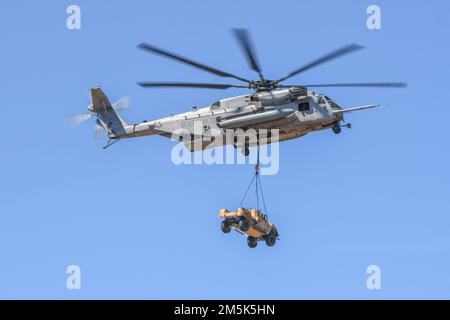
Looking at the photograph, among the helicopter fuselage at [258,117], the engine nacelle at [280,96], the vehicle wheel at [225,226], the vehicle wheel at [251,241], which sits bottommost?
the vehicle wheel at [251,241]

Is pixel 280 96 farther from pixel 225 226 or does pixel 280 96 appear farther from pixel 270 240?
pixel 270 240

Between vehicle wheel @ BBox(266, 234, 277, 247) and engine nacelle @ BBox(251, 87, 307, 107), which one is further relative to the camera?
vehicle wheel @ BBox(266, 234, 277, 247)

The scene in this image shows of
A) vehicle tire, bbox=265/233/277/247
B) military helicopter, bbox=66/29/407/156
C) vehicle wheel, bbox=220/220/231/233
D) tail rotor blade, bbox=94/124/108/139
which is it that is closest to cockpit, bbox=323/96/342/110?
military helicopter, bbox=66/29/407/156

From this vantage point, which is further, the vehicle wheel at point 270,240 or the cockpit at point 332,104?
the vehicle wheel at point 270,240

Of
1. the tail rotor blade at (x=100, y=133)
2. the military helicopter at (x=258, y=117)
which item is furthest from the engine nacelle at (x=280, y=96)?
the tail rotor blade at (x=100, y=133)

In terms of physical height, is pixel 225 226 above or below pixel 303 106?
below

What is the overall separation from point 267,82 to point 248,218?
5978 mm

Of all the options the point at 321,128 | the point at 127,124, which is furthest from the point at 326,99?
the point at 127,124

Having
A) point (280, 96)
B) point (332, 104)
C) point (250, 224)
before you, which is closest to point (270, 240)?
point (250, 224)

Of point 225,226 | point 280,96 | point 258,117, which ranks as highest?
point 280,96

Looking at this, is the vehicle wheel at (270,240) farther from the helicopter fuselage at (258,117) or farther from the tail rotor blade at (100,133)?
the tail rotor blade at (100,133)

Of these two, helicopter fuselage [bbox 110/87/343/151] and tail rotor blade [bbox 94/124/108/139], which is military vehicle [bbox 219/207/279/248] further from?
tail rotor blade [bbox 94/124/108/139]

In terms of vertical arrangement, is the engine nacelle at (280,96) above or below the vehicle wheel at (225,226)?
above
